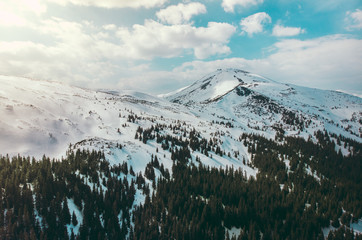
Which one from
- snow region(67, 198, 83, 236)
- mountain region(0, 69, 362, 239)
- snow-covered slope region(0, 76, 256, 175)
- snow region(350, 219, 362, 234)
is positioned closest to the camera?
snow region(67, 198, 83, 236)

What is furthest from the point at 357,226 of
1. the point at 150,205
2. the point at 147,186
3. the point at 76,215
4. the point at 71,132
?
the point at 71,132

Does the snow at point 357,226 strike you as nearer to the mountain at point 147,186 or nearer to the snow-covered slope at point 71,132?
the mountain at point 147,186

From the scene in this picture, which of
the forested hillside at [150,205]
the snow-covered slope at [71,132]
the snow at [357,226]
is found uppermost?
the snow-covered slope at [71,132]

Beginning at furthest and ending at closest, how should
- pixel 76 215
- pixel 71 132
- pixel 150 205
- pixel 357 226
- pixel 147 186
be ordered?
pixel 71 132 < pixel 147 186 < pixel 357 226 < pixel 150 205 < pixel 76 215

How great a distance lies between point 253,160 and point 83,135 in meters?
66.1

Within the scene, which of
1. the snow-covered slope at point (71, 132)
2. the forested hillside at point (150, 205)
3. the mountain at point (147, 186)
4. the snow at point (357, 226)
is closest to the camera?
the forested hillside at point (150, 205)

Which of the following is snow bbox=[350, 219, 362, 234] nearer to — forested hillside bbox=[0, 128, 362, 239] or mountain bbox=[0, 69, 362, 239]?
mountain bbox=[0, 69, 362, 239]

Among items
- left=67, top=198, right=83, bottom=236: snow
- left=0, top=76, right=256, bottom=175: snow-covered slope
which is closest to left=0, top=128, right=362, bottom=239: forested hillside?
left=67, top=198, right=83, bottom=236: snow

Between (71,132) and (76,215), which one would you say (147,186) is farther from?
(71,132)

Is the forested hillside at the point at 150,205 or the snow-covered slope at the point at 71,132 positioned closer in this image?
the forested hillside at the point at 150,205

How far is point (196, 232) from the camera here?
29266mm

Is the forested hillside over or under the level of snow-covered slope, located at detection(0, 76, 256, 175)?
under

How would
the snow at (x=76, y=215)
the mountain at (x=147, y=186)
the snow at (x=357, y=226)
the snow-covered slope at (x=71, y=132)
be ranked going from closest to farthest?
the snow at (x=76, y=215)
the mountain at (x=147, y=186)
the snow at (x=357, y=226)
the snow-covered slope at (x=71, y=132)

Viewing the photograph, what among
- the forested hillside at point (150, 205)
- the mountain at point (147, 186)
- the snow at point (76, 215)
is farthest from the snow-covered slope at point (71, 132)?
the snow at point (76, 215)
